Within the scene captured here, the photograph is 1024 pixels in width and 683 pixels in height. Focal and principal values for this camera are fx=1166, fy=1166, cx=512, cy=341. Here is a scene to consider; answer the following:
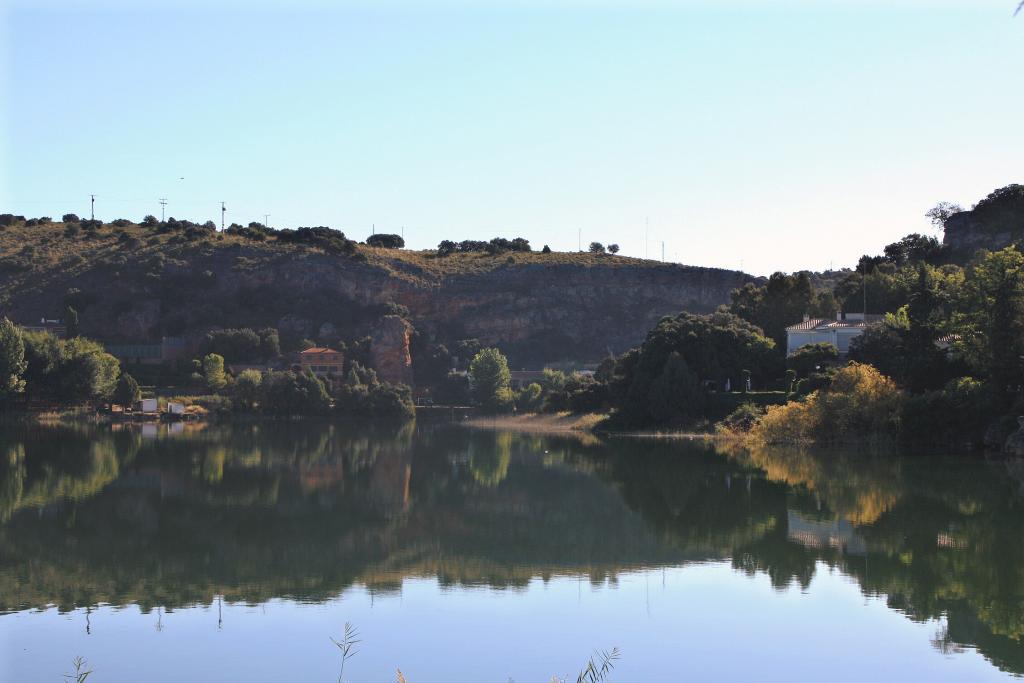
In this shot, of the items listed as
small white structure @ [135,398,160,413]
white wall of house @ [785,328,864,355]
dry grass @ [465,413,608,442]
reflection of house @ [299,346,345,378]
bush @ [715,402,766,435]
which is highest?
white wall of house @ [785,328,864,355]

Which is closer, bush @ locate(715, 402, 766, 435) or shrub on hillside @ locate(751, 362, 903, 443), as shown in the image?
shrub on hillside @ locate(751, 362, 903, 443)

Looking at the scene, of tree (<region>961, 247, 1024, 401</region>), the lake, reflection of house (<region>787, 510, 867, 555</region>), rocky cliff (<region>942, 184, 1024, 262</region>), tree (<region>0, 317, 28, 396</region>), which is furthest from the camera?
rocky cliff (<region>942, 184, 1024, 262</region>)

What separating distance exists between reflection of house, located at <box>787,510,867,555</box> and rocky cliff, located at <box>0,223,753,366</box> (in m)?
81.6

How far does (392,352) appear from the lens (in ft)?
359

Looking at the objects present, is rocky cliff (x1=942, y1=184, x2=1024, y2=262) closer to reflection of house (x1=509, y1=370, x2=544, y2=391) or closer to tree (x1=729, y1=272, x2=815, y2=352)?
tree (x1=729, y1=272, x2=815, y2=352)

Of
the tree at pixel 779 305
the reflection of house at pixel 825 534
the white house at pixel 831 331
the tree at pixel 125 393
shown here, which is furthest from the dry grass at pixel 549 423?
the reflection of house at pixel 825 534

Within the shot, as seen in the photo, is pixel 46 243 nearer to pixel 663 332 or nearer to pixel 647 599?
pixel 663 332

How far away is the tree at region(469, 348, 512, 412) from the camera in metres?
96.7

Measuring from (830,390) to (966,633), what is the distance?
3494 cm

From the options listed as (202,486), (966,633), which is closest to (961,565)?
(966,633)

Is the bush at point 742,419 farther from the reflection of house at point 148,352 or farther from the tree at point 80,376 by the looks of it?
the reflection of house at point 148,352

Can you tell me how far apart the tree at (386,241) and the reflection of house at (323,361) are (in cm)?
5172

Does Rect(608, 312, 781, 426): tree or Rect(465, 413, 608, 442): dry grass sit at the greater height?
Rect(608, 312, 781, 426): tree

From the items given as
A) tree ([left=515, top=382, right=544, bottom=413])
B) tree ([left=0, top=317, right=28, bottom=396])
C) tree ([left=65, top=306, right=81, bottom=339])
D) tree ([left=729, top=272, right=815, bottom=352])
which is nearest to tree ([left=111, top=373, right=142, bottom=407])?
tree ([left=0, top=317, right=28, bottom=396])
